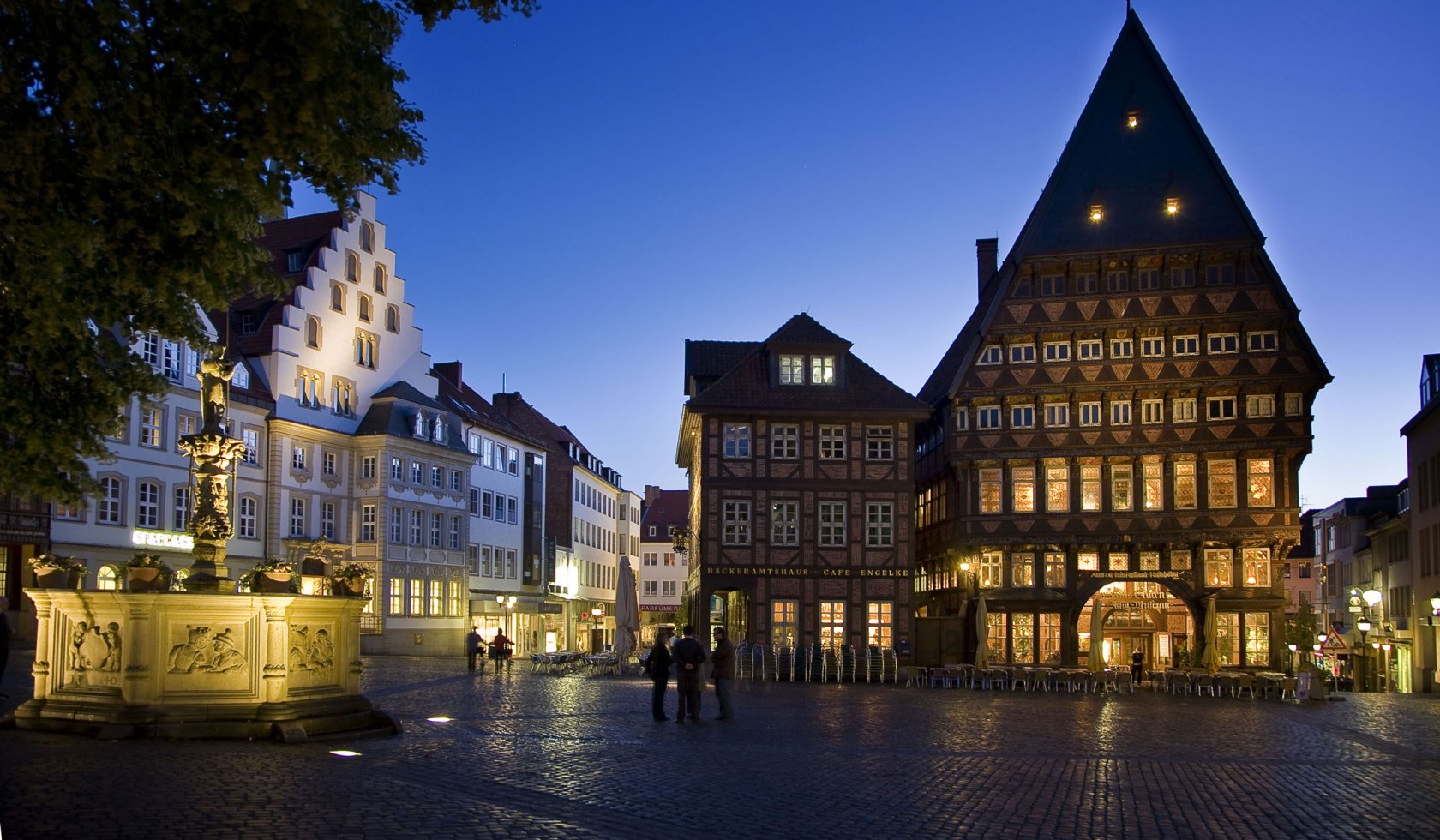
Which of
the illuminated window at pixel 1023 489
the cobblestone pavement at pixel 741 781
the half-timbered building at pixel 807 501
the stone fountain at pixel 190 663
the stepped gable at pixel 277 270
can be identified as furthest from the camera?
the stepped gable at pixel 277 270

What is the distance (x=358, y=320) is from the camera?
56.4 metres

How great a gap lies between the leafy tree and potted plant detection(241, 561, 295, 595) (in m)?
5.88

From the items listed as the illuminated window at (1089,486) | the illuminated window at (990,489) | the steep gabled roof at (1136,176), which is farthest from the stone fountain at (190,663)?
the steep gabled roof at (1136,176)

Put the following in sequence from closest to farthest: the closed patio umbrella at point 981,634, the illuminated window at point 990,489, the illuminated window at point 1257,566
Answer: the closed patio umbrella at point 981,634 < the illuminated window at point 1257,566 < the illuminated window at point 990,489

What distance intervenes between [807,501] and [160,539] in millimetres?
20893

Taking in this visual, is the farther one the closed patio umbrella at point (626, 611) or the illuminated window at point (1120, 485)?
the illuminated window at point (1120, 485)

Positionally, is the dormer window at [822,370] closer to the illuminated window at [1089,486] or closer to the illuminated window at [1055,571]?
the illuminated window at [1089,486]

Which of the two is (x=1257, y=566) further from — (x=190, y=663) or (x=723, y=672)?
(x=190, y=663)

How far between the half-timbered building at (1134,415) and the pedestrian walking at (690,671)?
2374 centimetres

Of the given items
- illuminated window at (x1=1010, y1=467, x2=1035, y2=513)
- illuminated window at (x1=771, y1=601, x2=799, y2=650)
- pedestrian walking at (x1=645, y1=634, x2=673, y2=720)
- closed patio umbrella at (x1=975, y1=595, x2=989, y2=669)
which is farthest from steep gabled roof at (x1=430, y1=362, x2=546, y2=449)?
pedestrian walking at (x1=645, y1=634, x2=673, y2=720)

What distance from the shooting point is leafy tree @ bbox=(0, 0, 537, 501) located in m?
9.27

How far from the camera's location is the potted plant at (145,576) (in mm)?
15977

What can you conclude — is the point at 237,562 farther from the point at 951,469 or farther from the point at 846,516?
the point at 951,469

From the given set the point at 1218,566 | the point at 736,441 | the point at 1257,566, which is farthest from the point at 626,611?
the point at 1257,566
